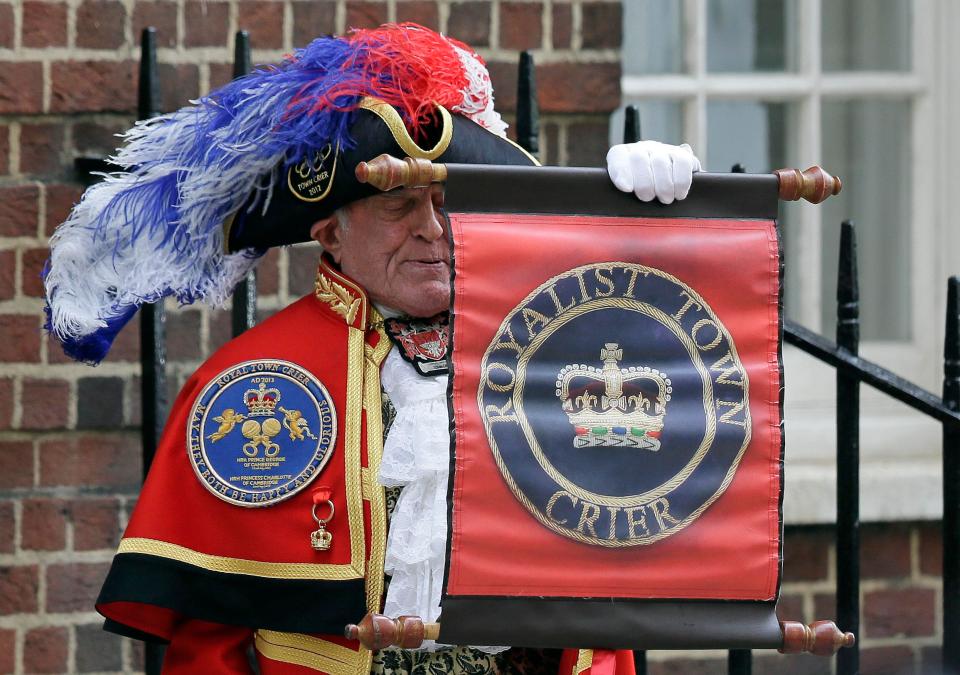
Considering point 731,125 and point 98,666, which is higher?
point 731,125

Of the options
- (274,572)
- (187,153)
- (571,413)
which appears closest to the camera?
(571,413)

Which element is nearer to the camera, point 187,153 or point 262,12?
point 187,153

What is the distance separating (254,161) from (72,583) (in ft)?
3.78

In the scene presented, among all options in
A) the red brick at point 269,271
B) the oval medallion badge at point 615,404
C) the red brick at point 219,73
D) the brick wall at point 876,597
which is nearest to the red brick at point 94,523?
the red brick at point 269,271

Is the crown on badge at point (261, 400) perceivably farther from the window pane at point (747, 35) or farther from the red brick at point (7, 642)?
the window pane at point (747, 35)

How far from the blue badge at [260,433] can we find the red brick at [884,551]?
1.78 metres

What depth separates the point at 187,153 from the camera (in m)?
2.62

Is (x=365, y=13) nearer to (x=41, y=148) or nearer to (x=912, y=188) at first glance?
(x=41, y=148)

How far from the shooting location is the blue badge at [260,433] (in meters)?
2.47

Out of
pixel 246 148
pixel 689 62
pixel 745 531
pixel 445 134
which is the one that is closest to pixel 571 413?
pixel 745 531

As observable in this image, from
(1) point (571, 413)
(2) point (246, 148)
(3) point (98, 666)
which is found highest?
(2) point (246, 148)

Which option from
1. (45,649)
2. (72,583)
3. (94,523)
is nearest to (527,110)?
(94,523)

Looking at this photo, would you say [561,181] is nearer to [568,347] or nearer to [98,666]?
[568,347]

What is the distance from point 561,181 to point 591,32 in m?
1.21
